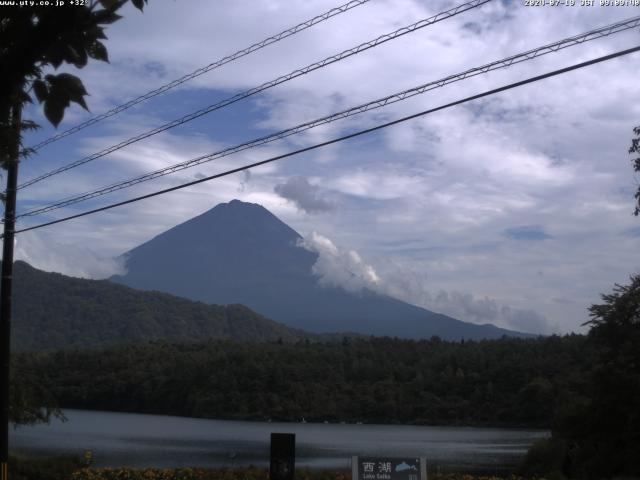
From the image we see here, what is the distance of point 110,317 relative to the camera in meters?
175

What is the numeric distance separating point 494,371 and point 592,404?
48.1 meters

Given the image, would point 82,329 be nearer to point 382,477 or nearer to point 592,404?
point 592,404

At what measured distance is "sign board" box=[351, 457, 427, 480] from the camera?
12.6 metres

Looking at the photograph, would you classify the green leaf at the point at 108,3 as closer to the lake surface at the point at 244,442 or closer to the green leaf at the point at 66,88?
the green leaf at the point at 66,88

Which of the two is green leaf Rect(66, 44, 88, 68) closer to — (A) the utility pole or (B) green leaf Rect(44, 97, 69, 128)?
(B) green leaf Rect(44, 97, 69, 128)

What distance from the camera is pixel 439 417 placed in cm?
8138

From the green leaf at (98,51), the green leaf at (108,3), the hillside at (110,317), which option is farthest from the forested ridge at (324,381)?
the green leaf at (108,3)

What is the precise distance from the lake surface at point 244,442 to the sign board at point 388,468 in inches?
691

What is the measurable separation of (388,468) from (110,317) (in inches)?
6636

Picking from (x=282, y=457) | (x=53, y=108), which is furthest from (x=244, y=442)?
(x=53, y=108)

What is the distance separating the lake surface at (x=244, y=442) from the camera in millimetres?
38656

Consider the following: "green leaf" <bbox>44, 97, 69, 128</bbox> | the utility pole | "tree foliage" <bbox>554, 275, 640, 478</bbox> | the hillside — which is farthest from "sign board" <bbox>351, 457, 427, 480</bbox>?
the hillside

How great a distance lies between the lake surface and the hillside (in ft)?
260

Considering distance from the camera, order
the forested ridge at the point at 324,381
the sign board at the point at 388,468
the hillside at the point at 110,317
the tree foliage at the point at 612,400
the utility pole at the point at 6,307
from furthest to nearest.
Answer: the hillside at the point at 110,317 < the forested ridge at the point at 324,381 < the tree foliage at the point at 612,400 < the utility pole at the point at 6,307 < the sign board at the point at 388,468
